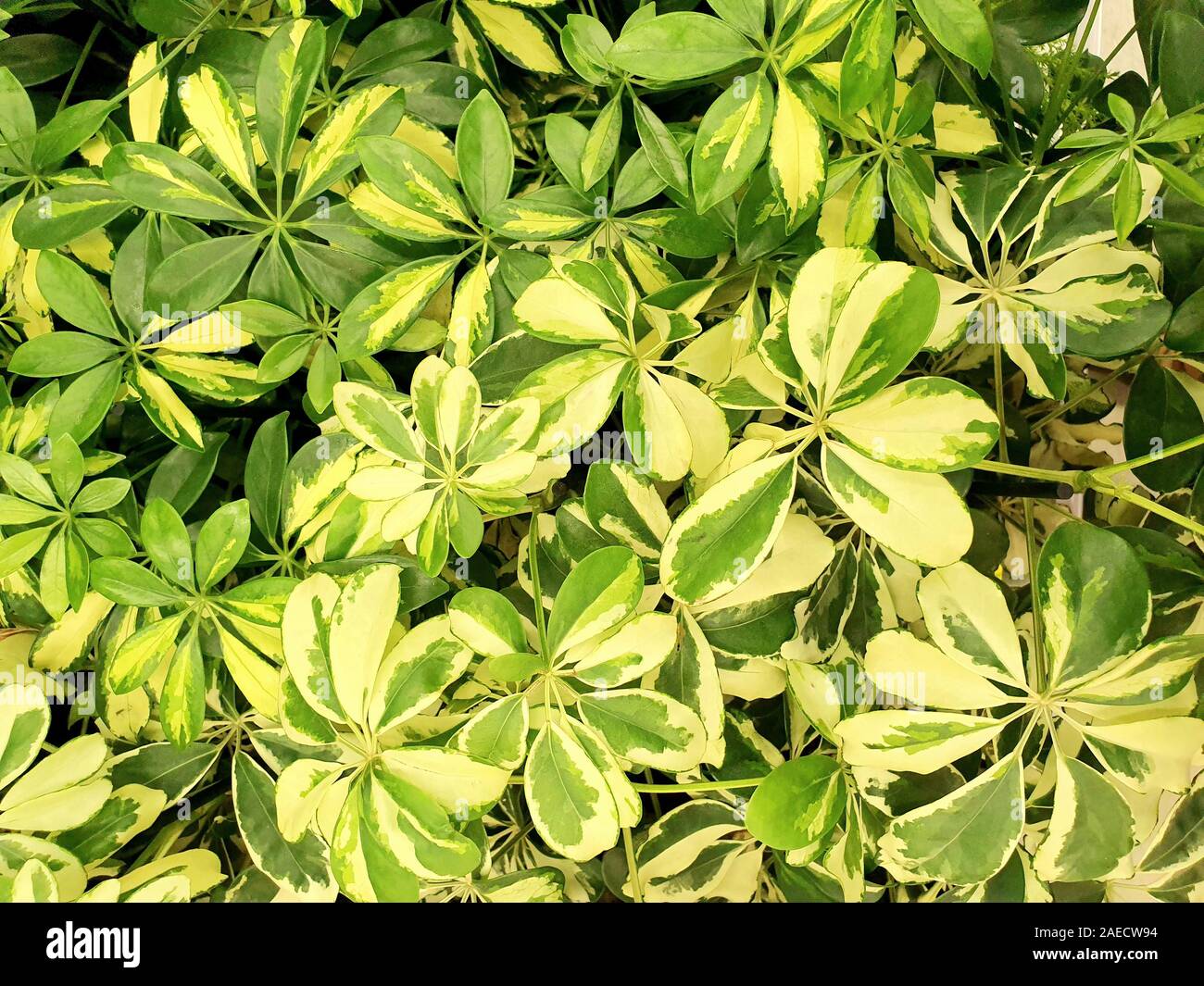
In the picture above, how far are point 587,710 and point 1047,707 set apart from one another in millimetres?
327

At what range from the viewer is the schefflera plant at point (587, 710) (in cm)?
57

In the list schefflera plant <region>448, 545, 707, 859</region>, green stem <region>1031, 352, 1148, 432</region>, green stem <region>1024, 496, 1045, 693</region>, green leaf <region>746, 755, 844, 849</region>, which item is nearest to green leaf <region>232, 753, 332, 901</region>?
schefflera plant <region>448, 545, 707, 859</region>

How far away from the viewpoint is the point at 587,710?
1.98ft

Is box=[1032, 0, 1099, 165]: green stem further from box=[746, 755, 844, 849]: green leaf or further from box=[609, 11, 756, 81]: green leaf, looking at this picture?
box=[746, 755, 844, 849]: green leaf

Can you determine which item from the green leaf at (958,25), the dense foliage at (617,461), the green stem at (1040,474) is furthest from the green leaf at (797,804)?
the green leaf at (958,25)

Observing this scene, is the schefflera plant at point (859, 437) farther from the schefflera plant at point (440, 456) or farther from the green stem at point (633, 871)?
the green stem at point (633, 871)

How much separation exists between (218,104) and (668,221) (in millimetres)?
355

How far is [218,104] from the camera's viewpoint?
2.09 feet

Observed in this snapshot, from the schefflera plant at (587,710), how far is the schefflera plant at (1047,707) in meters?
0.13

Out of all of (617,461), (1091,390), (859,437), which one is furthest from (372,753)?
(1091,390)

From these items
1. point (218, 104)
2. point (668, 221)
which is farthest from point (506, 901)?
point (218, 104)

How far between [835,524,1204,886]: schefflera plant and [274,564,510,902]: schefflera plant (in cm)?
28

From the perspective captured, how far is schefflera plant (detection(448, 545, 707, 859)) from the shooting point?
1.86ft

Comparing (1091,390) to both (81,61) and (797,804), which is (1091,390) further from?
(81,61)
